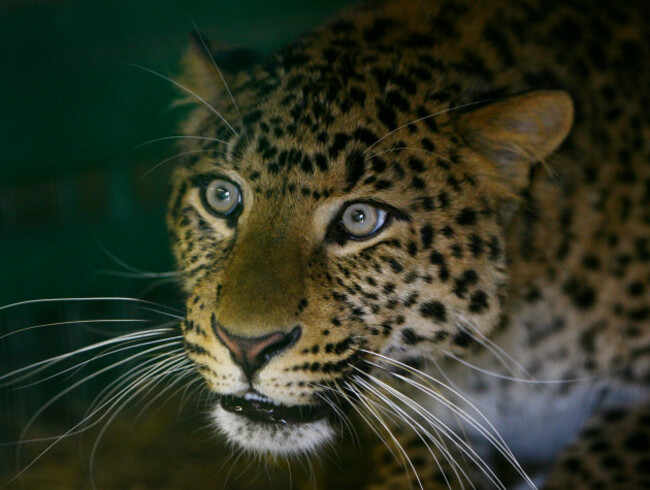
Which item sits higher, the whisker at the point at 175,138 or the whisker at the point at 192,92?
the whisker at the point at 192,92

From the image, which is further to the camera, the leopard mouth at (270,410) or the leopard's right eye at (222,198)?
the leopard's right eye at (222,198)

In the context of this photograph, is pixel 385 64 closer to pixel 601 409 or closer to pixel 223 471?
pixel 601 409

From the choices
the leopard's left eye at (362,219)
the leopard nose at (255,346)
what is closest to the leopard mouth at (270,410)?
the leopard nose at (255,346)

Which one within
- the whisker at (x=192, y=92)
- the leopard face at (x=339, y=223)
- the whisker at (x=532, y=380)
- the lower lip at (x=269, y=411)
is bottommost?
the lower lip at (x=269, y=411)

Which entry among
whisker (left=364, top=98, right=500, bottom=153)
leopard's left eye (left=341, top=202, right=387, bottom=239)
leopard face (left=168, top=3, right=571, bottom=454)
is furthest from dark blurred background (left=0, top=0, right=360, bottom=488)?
leopard's left eye (left=341, top=202, right=387, bottom=239)

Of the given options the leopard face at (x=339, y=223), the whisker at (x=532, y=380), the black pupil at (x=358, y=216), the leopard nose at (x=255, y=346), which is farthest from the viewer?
the whisker at (x=532, y=380)

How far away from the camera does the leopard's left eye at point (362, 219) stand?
1943 mm

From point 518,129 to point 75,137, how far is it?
1.15m

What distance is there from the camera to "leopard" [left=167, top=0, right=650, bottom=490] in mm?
1899

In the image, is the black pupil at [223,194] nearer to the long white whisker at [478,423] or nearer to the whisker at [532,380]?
the long white whisker at [478,423]

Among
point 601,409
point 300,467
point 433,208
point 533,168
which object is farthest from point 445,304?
point 300,467

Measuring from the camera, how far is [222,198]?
6.73ft

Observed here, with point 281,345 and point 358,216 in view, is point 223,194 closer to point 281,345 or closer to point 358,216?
point 358,216

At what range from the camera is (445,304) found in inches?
79.9
